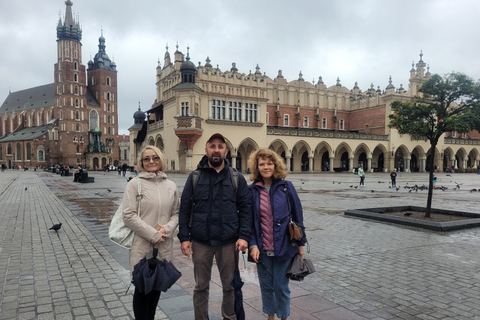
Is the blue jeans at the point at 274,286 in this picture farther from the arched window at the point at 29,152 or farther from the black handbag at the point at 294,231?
the arched window at the point at 29,152

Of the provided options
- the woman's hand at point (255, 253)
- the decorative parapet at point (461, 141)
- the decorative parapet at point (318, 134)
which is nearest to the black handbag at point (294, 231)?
the woman's hand at point (255, 253)

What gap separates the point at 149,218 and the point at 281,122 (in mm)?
44520

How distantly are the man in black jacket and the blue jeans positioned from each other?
31 cm

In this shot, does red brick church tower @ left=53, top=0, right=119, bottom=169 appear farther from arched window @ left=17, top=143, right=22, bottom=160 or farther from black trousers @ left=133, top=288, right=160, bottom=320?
black trousers @ left=133, top=288, right=160, bottom=320

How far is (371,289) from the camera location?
13.7ft

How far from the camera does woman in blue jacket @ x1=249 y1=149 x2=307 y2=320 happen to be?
302 centimetres

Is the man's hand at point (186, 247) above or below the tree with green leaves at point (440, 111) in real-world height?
below

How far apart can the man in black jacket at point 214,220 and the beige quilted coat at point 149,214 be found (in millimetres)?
136

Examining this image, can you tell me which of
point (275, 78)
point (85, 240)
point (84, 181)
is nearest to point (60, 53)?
point (275, 78)

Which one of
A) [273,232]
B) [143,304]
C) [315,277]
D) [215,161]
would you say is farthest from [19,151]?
[273,232]

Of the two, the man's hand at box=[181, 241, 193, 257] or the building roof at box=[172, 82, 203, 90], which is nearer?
the man's hand at box=[181, 241, 193, 257]

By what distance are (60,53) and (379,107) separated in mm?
72683

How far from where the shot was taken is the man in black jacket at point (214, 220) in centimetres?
293

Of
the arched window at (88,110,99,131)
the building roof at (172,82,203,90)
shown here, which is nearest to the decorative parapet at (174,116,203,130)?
the building roof at (172,82,203,90)
